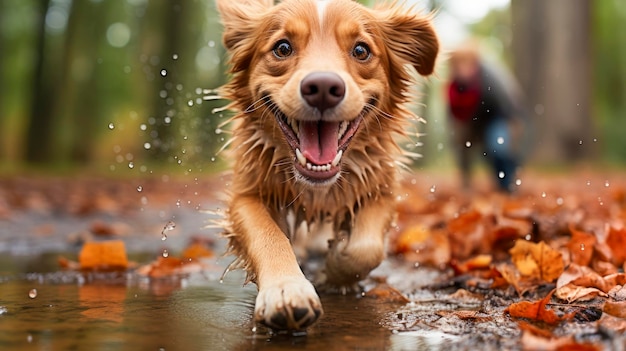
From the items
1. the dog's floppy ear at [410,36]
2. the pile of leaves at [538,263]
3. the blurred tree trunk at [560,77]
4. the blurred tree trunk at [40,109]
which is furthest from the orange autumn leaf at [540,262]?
the blurred tree trunk at [40,109]

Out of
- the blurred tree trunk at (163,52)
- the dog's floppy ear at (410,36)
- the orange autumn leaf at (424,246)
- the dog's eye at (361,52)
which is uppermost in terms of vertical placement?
the blurred tree trunk at (163,52)

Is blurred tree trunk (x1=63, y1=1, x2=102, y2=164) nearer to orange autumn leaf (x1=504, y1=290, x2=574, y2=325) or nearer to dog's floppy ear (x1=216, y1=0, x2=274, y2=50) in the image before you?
dog's floppy ear (x1=216, y1=0, x2=274, y2=50)

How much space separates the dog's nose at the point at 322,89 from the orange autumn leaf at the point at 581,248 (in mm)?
1490

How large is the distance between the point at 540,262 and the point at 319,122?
1.27 metres

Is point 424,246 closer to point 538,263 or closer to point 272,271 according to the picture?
point 538,263

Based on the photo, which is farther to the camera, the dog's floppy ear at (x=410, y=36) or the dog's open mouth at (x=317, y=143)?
the dog's floppy ear at (x=410, y=36)

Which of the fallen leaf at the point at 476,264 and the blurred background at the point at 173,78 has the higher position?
the blurred background at the point at 173,78

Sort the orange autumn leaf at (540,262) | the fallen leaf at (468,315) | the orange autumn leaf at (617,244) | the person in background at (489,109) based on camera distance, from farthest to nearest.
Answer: the person in background at (489,109), the orange autumn leaf at (617,244), the orange autumn leaf at (540,262), the fallen leaf at (468,315)

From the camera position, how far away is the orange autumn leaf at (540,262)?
354cm

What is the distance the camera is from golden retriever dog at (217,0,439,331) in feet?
10.9

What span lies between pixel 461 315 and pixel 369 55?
4.88 ft

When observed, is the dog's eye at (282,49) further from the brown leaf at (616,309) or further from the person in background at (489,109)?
the person in background at (489,109)

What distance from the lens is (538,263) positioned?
3604 millimetres

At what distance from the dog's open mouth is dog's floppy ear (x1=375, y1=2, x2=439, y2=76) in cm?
73
